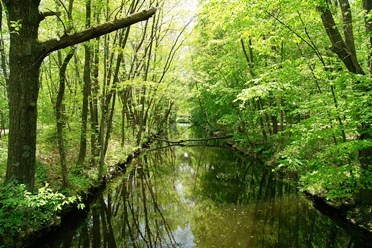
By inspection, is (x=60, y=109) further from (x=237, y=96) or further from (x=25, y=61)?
(x=237, y=96)

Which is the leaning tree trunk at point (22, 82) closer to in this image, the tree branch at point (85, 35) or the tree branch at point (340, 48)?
the tree branch at point (85, 35)

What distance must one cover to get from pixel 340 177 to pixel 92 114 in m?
11.9

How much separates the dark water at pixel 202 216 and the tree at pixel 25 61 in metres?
3.36

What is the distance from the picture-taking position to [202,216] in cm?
1048

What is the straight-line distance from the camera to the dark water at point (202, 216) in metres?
8.40

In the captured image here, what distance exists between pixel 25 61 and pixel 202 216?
754 centimetres

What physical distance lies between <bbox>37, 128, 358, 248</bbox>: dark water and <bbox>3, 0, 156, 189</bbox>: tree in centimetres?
336

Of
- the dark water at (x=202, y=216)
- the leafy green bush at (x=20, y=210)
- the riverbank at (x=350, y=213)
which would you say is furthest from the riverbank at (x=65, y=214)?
the riverbank at (x=350, y=213)

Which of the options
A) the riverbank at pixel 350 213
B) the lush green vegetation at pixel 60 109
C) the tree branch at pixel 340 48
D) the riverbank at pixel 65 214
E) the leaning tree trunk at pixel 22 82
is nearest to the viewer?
the leaning tree trunk at pixel 22 82

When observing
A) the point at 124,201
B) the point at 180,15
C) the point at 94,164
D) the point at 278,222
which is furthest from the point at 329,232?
the point at 180,15

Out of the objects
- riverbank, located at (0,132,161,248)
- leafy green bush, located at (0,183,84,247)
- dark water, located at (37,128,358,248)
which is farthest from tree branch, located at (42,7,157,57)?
dark water, located at (37,128,358,248)

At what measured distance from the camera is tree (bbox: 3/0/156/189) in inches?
221

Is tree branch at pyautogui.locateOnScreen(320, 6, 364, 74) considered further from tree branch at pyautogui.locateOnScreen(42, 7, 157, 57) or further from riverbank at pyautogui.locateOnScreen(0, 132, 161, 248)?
riverbank at pyautogui.locateOnScreen(0, 132, 161, 248)

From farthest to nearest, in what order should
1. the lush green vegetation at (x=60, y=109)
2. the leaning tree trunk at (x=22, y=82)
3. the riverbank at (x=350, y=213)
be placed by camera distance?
the riverbank at (x=350, y=213)
the lush green vegetation at (x=60, y=109)
the leaning tree trunk at (x=22, y=82)
